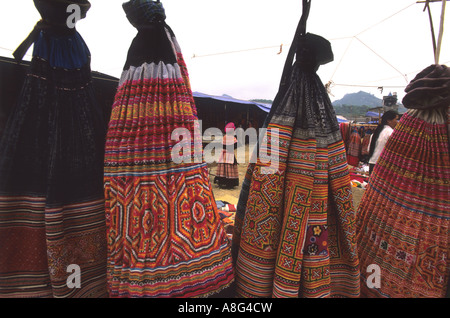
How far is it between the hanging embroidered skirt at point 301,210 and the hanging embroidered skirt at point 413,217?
271 mm

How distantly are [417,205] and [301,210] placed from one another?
2.27ft

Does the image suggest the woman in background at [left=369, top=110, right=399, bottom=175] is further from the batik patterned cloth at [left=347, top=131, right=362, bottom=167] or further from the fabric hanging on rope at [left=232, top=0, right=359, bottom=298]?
the fabric hanging on rope at [left=232, top=0, right=359, bottom=298]

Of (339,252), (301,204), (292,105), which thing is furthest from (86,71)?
(339,252)

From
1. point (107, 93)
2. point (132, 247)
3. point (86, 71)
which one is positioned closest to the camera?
point (132, 247)

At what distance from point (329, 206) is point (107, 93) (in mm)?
1319

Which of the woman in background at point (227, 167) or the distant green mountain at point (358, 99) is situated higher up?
the distant green mountain at point (358, 99)

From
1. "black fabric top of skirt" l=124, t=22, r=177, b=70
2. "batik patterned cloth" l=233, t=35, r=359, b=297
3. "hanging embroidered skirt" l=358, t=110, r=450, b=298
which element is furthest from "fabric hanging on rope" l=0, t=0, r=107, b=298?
"hanging embroidered skirt" l=358, t=110, r=450, b=298

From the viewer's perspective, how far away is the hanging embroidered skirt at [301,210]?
879mm

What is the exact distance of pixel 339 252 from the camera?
101 cm

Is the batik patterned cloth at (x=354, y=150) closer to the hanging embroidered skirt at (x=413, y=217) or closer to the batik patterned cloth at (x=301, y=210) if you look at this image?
the hanging embroidered skirt at (x=413, y=217)

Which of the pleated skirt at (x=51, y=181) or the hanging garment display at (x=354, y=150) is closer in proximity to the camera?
the pleated skirt at (x=51, y=181)

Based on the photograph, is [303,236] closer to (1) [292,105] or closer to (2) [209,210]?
(2) [209,210]

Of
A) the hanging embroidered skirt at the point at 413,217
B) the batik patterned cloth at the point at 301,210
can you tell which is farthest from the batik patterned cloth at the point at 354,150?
the batik patterned cloth at the point at 301,210

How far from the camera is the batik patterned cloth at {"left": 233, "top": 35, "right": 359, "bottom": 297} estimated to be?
34.6 inches
